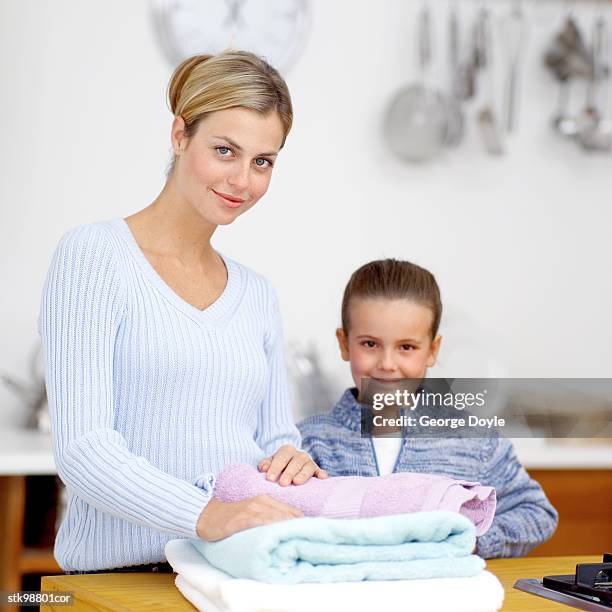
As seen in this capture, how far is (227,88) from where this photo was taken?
3.81ft

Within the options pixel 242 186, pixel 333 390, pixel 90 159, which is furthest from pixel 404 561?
pixel 90 159

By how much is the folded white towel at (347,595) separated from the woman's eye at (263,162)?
49 centimetres

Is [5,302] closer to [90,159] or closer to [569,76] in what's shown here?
[90,159]

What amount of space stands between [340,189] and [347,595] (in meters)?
1.86

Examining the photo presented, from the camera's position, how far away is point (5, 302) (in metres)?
2.41

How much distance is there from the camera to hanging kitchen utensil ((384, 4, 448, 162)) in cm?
262

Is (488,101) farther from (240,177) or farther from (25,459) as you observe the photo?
(240,177)

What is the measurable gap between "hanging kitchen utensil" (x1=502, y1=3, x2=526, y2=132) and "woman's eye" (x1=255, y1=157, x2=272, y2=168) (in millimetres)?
1652

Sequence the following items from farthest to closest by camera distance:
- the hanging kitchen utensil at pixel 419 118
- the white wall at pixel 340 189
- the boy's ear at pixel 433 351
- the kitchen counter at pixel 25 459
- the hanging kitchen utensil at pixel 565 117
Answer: the hanging kitchen utensil at pixel 565 117 < the hanging kitchen utensil at pixel 419 118 < the white wall at pixel 340 189 < the kitchen counter at pixel 25 459 < the boy's ear at pixel 433 351

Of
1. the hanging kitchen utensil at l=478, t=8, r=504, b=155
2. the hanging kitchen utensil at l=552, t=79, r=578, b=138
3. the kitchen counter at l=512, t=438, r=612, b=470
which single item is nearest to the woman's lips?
the kitchen counter at l=512, t=438, r=612, b=470

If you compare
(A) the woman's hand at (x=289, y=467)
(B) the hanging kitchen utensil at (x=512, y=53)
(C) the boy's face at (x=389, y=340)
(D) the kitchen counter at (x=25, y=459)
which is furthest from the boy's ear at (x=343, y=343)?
(B) the hanging kitchen utensil at (x=512, y=53)

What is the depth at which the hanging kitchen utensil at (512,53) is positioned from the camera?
8.79ft
